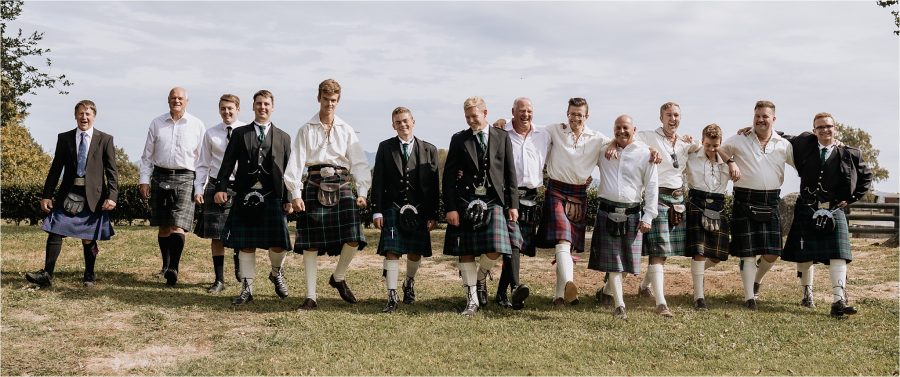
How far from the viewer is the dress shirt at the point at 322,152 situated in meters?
6.74

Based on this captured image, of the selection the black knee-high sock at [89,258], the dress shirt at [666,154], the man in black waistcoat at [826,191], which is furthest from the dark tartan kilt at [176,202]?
the man in black waistcoat at [826,191]

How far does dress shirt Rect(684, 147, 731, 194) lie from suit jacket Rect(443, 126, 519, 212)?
78.5 inches

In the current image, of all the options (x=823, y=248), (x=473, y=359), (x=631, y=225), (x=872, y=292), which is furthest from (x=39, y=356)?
(x=872, y=292)

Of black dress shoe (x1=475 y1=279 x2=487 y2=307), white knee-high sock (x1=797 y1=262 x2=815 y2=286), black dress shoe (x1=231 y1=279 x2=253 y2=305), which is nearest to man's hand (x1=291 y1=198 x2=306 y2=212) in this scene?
black dress shoe (x1=231 y1=279 x2=253 y2=305)

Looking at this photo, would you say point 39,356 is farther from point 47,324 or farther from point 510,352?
point 510,352

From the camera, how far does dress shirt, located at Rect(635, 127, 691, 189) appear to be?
23.8 feet

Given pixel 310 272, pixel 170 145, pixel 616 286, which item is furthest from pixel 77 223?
pixel 616 286

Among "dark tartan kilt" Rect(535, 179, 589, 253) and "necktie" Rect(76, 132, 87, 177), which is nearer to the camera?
"dark tartan kilt" Rect(535, 179, 589, 253)

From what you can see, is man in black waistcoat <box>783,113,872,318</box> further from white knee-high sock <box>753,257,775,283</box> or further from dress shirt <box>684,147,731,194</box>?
dress shirt <box>684,147,731,194</box>

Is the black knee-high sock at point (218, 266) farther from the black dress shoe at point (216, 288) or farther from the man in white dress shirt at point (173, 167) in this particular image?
the man in white dress shirt at point (173, 167)

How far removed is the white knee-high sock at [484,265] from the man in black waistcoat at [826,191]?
3164mm

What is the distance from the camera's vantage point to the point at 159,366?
5121 millimetres

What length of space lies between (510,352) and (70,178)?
518cm

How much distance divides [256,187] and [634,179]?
3.56 metres
